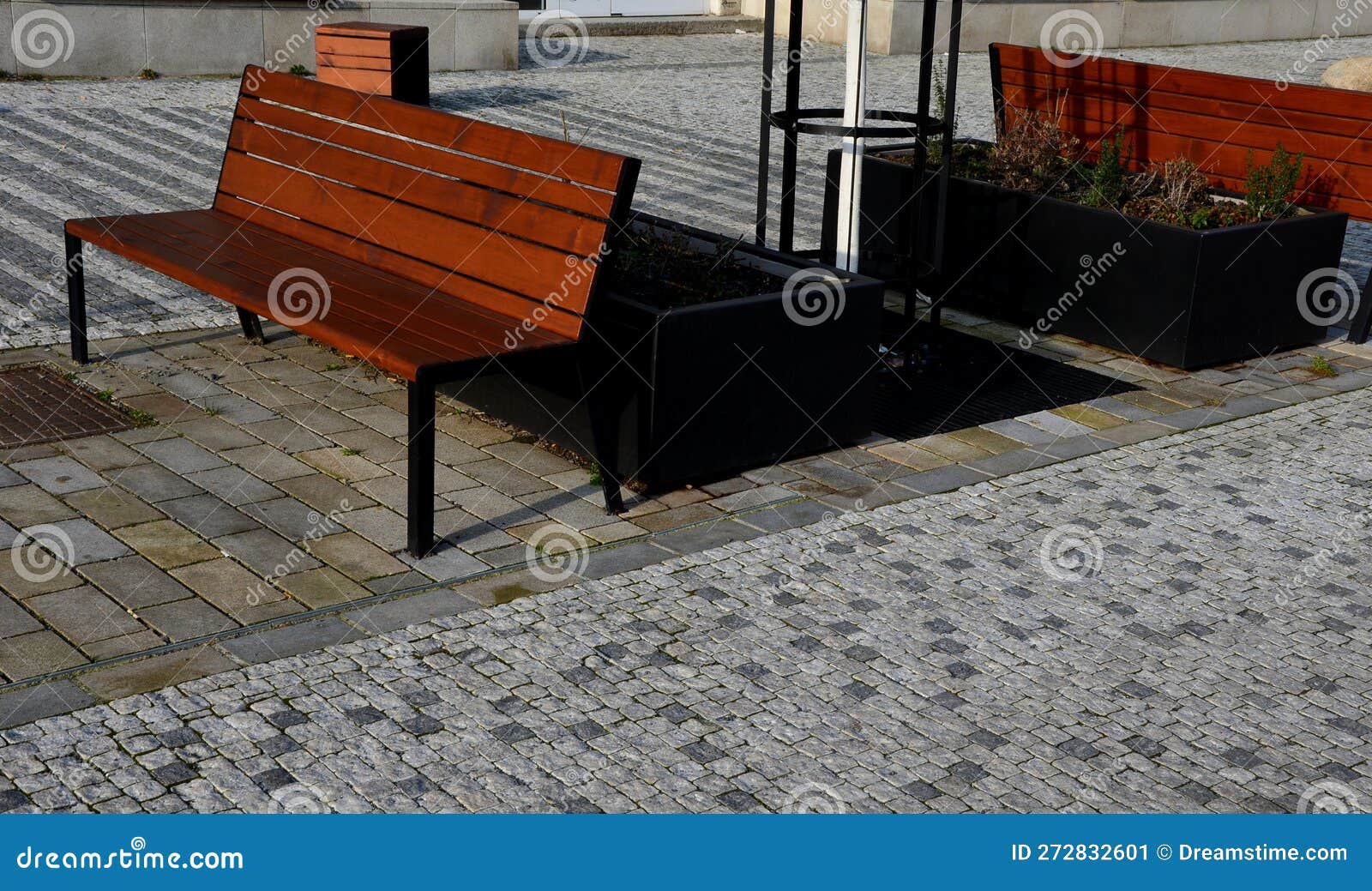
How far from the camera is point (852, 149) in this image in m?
7.20

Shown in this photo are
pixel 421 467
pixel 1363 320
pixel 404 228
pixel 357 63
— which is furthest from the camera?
pixel 357 63

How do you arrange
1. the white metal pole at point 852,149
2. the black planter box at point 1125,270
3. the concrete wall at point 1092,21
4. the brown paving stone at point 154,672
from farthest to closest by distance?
the concrete wall at point 1092,21, the black planter box at point 1125,270, the white metal pole at point 852,149, the brown paving stone at point 154,672

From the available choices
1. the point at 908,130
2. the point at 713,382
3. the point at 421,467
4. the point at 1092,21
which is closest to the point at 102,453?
the point at 421,467

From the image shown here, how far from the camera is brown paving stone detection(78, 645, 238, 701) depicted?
13.8 feet

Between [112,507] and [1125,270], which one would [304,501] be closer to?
[112,507]

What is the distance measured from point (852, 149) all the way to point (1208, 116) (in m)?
2.46

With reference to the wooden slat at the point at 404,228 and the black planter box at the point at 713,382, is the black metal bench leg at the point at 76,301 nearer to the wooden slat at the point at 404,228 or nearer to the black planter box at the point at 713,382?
the wooden slat at the point at 404,228

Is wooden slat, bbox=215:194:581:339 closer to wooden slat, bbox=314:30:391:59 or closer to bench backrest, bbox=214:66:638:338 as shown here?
bench backrest, bbox=214:66:638:338

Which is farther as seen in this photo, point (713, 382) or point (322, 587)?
point (713, 382)

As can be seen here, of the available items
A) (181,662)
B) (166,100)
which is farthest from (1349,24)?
(181,662)

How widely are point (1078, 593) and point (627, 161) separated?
2.07 metres

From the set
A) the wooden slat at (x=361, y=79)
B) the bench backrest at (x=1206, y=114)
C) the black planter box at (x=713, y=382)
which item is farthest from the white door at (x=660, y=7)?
the black planter box at (x=713, y=382)

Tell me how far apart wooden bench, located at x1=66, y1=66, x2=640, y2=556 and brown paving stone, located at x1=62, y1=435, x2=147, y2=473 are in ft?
2.27

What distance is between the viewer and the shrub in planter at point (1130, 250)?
7.38m
